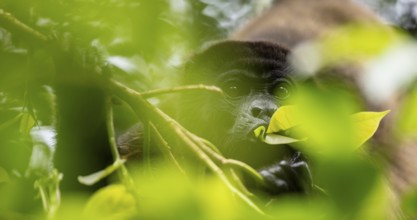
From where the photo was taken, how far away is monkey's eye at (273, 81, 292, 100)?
9.02ft

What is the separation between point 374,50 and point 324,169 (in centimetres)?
28

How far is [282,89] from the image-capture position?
2.78 meters

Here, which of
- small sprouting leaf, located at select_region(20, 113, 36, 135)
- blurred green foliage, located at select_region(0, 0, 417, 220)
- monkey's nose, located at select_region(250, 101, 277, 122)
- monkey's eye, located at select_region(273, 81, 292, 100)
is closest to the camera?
blurred green foliage, located at select_region(0, 0, 417, 220)

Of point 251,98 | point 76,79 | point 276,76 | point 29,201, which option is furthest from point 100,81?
point 276,76

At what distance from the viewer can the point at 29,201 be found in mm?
892

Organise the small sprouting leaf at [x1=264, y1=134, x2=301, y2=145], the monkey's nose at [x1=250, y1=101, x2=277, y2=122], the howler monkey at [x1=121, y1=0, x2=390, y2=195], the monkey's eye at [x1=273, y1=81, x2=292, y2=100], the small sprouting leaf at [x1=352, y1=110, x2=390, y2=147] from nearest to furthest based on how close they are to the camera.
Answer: the small sprouting leaf at [x1=352, y1=110, x2=390, y2=147]
the small sprouting leaf at [x1=264, y1=134, x2=301, y2=145]
the howler monkey at [x1=121, y1=0, x2=390, y2=195]
the monkey's nose at [x1=250, y1=101, x2=277, y2=122]
the monkey's eye at [x1=273, y1=81, x2=292, y2=100]

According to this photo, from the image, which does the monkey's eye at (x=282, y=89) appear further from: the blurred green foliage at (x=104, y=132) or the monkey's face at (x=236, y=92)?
the blurred green foliage at (x=104, y=132)

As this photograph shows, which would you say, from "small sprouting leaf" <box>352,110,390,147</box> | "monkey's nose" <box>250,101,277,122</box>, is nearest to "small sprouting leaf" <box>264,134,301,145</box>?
"small sprouting leaf" <box>352,110,390,147</box>

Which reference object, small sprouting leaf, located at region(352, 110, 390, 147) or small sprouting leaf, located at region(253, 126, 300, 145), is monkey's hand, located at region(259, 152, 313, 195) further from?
small sprouting leaf, located at region(352, 110, 390, 147)

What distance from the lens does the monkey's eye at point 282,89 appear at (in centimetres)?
275

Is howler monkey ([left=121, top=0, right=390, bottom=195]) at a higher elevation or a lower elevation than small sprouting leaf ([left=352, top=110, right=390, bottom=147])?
higher

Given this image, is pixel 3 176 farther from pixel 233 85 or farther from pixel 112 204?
pixel 233 85

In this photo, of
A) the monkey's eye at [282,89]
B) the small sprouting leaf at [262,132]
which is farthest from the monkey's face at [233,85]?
the small sprouting leaf at [262,132]

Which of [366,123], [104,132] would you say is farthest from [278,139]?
[104,132]
